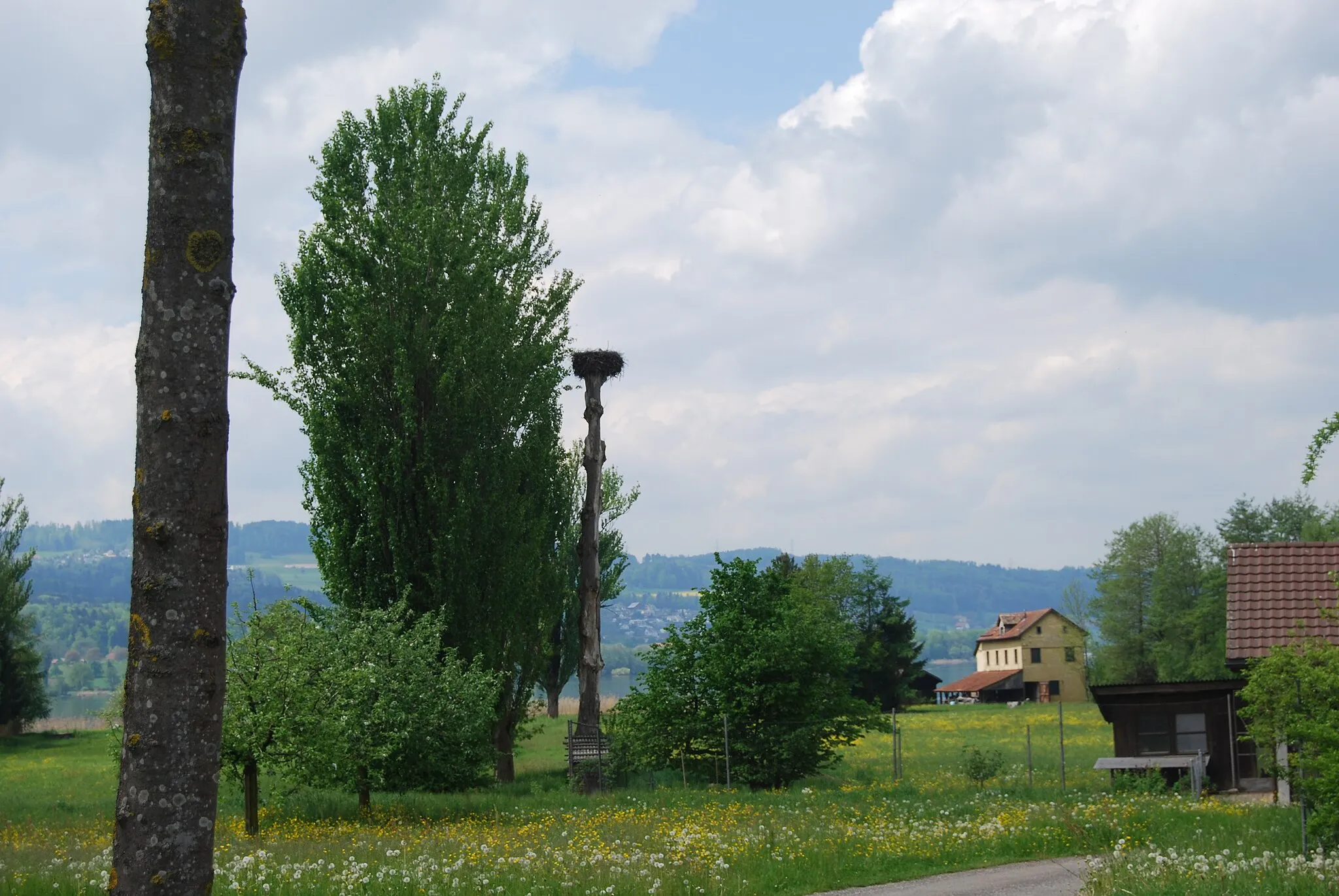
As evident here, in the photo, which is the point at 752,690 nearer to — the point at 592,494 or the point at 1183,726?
the point at 592,494

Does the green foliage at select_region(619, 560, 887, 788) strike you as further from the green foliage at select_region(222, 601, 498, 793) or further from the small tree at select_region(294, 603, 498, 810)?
the green foliage at select_region(222, 601, 498, 793)

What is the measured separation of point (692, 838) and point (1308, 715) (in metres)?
7.75

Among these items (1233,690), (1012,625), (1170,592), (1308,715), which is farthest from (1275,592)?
(1012,625)

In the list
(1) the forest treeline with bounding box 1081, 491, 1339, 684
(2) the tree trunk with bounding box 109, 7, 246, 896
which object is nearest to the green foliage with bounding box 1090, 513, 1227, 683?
(1) the forest treeline with bounding box 1081, 491, 1339, 684

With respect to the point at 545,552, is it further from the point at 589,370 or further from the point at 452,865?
the point at 452,865

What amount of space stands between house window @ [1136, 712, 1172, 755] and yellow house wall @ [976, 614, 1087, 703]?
74.5 metres

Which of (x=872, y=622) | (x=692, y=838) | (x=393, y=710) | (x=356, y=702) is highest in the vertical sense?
(x=356, y=702)

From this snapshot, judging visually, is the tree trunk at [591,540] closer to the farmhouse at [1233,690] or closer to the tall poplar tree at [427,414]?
the tall poplar tree at [427,414]

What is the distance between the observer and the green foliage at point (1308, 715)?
13.5m

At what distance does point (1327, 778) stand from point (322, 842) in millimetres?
12440

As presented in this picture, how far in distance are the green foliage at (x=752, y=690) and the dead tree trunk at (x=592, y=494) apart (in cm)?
335

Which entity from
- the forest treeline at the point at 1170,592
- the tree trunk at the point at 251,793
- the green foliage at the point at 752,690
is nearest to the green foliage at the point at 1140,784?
the green foliage at the point at 752,690

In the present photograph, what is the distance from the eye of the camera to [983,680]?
106625mm

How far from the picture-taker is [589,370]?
31.5 metres
